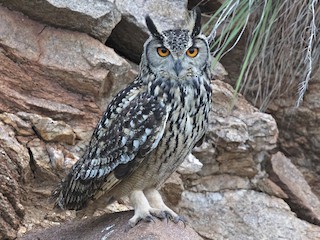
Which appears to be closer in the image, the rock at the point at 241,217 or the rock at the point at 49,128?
the rock at the point at 49,128

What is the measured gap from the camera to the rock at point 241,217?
5.52m

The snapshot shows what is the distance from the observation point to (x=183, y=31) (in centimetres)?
398

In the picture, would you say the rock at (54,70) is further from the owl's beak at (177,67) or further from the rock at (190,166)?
the owl's beak at (177,67)

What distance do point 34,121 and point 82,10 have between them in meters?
0.85

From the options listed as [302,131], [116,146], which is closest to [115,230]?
[116,146]

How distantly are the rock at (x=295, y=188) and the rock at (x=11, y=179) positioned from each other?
196 cm

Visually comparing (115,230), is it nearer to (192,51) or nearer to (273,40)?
(192,51)

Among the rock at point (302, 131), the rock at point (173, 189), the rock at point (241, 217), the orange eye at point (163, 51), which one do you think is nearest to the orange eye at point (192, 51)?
the orange eye at point (163, 51)

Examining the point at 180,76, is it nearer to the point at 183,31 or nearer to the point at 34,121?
the point at 183,31

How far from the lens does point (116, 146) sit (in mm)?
3965

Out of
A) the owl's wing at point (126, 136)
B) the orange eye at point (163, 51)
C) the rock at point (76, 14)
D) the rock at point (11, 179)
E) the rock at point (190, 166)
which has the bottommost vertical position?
the rock at point (11, 179)

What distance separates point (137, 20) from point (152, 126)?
1.85 meters

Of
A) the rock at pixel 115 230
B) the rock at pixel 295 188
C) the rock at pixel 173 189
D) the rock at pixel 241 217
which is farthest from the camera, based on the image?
the rock at pixel 295 188

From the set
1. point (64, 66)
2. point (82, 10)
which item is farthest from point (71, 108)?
point (82, 10)
